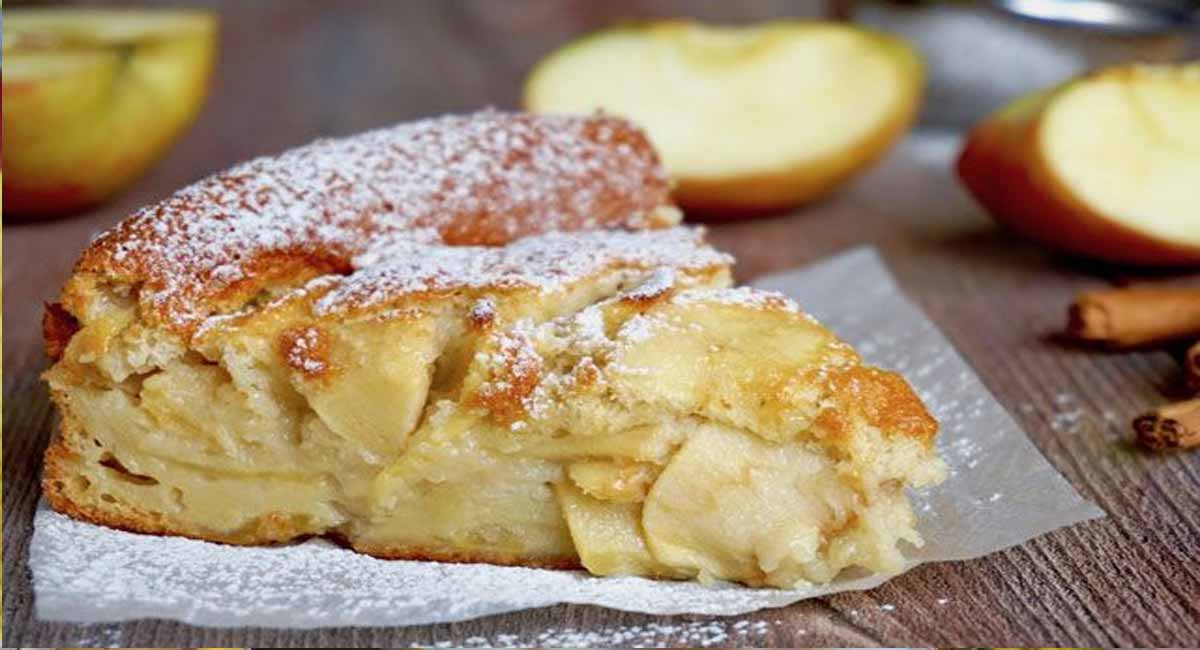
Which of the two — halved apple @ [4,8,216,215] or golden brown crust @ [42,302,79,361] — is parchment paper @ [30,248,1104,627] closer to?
golden brown crust @ [42,302,79,361]

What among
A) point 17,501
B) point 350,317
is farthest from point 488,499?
point 17,501

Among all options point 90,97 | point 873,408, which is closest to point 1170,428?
point 873,408

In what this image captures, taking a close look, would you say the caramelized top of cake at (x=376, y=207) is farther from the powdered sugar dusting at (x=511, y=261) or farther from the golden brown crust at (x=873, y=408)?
the golden brown crust at (x=873, y=408)

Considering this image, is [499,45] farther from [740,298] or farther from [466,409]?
[466,409]

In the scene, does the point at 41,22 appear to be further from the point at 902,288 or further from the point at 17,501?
the point at 902,288

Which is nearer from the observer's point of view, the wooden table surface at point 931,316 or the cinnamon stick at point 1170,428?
the wooden table surface at point 931,316

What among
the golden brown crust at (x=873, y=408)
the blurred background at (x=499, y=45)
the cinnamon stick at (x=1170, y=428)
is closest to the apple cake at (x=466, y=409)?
the golden brown crust at (x=873, y=408)

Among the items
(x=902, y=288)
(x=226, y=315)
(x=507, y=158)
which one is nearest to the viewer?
(x=226, y=315)
